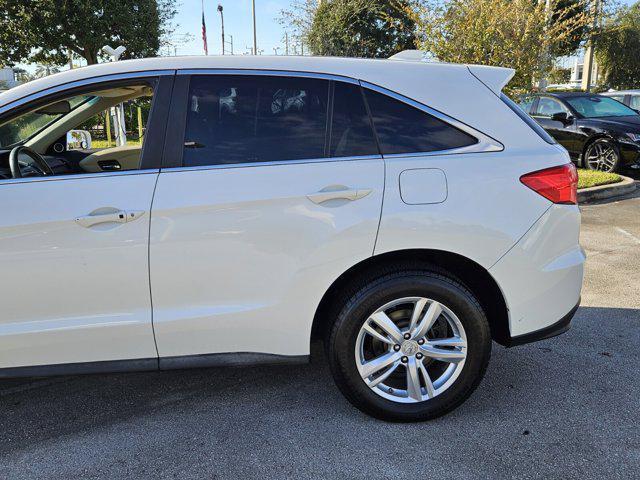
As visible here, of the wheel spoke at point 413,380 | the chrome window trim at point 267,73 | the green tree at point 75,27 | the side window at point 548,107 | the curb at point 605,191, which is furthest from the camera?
the green tree at point 75,27

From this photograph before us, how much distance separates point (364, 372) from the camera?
265 centimetres

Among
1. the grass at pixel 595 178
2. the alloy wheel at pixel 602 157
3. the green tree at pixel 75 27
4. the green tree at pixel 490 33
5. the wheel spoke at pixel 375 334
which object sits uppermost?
the green tree at pixel 75 27

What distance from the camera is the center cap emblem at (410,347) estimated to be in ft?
8.75

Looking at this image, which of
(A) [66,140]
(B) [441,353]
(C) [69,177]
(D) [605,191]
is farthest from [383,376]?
(D) [605,191]

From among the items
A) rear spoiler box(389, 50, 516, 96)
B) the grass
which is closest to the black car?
the grass

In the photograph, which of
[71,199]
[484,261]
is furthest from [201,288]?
[484,261]

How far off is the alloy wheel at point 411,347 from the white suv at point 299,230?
0.03ft

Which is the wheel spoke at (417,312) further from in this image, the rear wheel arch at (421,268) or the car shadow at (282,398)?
the car shadow at (282,398)

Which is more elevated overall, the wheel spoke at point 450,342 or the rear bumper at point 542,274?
the rear bumper at point 542,274

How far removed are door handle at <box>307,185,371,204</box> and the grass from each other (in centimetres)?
706

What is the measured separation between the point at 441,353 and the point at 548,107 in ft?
32.3

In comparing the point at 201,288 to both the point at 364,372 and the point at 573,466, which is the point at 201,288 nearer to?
the point at 364,372

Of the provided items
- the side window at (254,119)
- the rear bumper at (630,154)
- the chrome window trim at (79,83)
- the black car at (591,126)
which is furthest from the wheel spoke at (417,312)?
the rear bumper at (630,154)

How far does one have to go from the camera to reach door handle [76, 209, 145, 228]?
2.38 m
